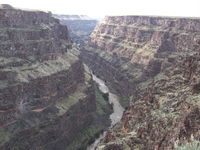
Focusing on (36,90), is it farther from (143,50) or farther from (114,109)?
(143,50)

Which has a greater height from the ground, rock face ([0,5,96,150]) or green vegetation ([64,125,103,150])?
rock face ([0,5,96,150])

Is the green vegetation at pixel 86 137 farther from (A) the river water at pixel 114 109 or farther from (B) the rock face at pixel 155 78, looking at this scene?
(B) the rock face at pixel 155 78

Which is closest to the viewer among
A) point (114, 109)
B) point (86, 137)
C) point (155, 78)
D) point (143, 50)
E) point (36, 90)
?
point (36, 90)

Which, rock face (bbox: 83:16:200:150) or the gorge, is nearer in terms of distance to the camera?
rock face (bbox: 83:16:200:150)

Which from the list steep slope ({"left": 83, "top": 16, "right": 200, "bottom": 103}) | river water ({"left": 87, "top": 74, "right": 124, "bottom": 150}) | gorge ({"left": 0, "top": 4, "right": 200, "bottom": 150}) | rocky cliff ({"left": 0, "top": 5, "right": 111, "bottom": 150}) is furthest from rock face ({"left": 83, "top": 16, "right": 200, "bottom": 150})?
rocky cliff ({"left": 0, "top": 5, "right": 111, "bottom": 150})

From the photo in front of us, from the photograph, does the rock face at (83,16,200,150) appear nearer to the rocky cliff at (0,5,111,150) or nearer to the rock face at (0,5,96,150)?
the rock face at (0,5,96,150)

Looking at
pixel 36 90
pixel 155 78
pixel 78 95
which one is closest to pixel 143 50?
pixel 155 78

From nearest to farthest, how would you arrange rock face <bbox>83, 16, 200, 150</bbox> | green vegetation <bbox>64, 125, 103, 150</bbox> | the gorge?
rock face <bbox>83, 16, 200, 150</bbox> < the gorge < green vegetation <bbox>64, 125, 103, 150</bbox>

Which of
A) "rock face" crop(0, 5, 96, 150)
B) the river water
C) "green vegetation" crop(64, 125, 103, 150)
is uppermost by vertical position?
"rock face" crop(0, 5, 96, 150)
